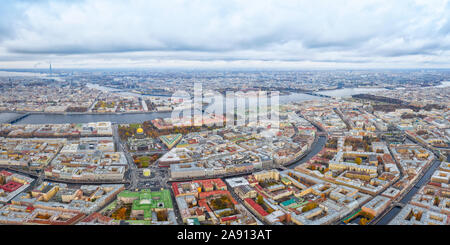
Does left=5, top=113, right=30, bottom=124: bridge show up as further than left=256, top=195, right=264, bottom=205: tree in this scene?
Yes

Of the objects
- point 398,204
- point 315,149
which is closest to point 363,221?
point 398,204

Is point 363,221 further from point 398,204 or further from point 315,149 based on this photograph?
point 315,149

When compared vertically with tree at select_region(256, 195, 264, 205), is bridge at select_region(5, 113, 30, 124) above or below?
above

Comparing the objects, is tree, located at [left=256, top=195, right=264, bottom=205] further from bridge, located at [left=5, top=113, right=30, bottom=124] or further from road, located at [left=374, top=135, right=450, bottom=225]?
bridge, located at [left=5, top=113, right=30, bottom=124]

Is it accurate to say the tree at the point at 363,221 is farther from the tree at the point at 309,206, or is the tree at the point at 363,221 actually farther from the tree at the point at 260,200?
the tree at the point at 260,200

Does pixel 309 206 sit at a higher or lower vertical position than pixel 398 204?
higher

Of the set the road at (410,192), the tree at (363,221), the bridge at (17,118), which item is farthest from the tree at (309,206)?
the bridge at (17,118)

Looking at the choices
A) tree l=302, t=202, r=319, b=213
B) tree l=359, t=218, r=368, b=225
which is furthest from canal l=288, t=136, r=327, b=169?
tree l=359, t=218, r=368, b=225

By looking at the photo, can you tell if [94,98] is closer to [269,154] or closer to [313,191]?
[269,154]

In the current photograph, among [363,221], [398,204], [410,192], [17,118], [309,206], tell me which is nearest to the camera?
[363,221]

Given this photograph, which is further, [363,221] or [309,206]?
[309,206]

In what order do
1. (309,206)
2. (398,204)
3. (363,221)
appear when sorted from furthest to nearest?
(398,204) → (309,206) → (363,221)
